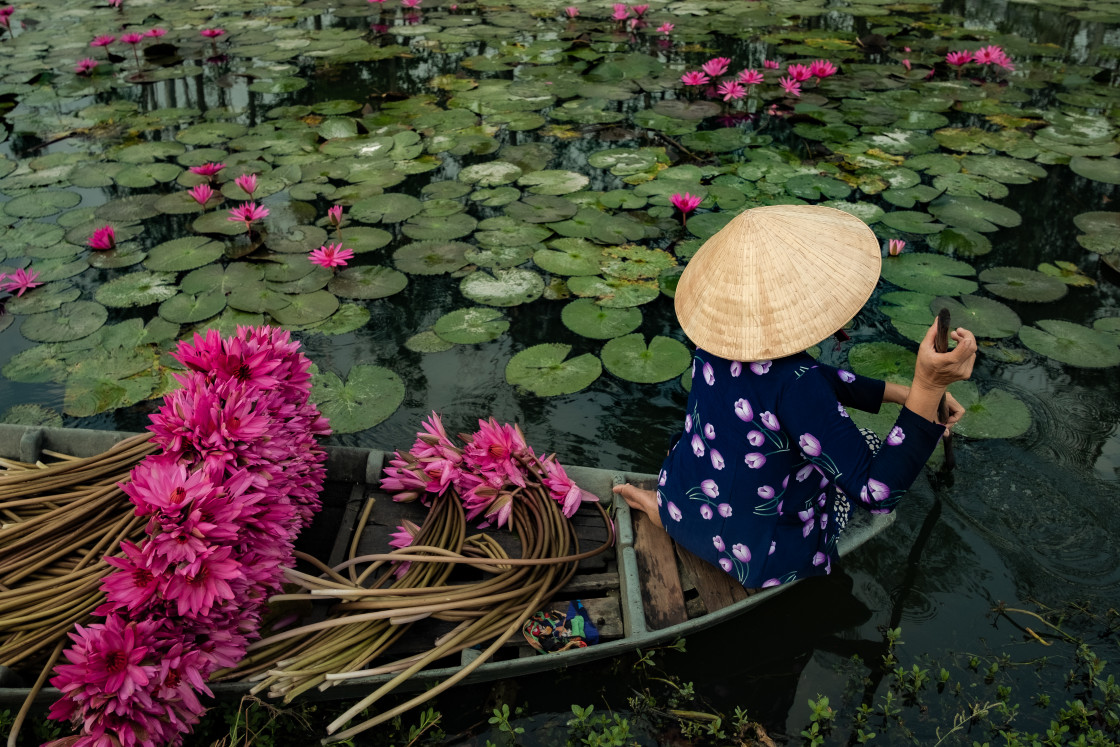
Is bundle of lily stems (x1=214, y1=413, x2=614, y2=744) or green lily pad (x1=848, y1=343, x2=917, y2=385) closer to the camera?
bundle of lily stems (x1=214, y1=413, x2=614, y2=744)

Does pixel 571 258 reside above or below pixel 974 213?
below

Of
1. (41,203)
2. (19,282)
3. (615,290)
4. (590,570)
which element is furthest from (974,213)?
(41,203)

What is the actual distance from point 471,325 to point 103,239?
215cm

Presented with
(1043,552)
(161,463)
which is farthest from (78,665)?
(1043,552)

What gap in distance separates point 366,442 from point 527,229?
65.8 inches

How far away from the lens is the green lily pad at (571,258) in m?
3.78

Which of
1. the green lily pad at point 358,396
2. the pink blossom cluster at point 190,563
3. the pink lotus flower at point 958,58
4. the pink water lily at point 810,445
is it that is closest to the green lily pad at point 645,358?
the green lily pad at point 358,396

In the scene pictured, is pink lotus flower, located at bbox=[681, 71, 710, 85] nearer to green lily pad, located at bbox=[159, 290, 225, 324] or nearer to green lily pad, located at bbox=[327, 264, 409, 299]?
green lily pad, located at bbox=[327, 264, 409, 299]

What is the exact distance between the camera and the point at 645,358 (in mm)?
3217

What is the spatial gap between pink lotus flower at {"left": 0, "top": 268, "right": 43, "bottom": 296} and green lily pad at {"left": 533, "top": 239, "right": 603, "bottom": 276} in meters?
2.54

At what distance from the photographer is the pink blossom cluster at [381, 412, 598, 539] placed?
7.47 feet

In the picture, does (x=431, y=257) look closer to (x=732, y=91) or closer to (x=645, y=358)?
(x=645, y=358)

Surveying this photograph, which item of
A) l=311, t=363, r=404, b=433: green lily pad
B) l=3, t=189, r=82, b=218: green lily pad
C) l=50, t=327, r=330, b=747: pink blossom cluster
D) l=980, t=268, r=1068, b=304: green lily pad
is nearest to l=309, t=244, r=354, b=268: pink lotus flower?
l=311, t=363, r=404, b=433: green lily pad

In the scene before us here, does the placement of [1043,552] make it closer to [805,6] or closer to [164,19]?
[805,6]
